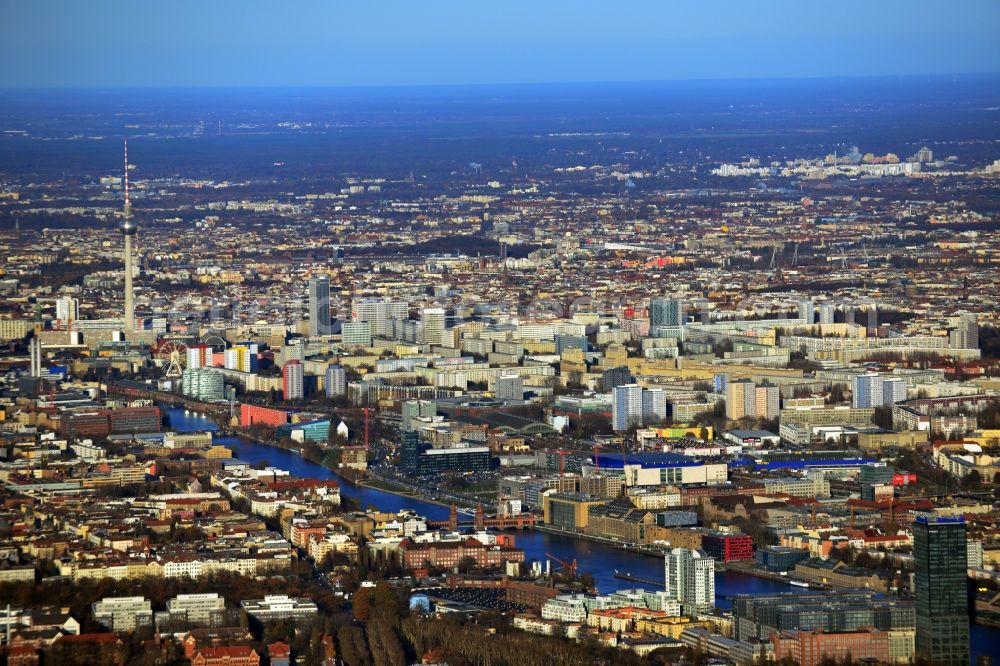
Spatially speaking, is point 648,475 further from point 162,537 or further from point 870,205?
point 870,205

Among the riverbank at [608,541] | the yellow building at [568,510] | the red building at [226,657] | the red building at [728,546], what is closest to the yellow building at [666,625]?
the red building at [226,657]

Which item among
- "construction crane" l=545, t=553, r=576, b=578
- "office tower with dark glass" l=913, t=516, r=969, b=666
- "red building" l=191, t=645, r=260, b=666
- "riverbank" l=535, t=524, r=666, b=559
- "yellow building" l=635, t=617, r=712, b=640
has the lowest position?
"riverbank" l=535, t=524, r=666, b=559

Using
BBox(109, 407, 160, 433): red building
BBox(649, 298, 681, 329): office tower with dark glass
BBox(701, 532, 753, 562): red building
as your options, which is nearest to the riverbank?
BBox(701, 532, 753, 562): red building

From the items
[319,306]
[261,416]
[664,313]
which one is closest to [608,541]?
[261,416]

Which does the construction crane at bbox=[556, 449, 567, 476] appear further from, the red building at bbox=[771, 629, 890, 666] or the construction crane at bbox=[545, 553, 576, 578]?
the red building at bbox=[771, 629, 890, 666]

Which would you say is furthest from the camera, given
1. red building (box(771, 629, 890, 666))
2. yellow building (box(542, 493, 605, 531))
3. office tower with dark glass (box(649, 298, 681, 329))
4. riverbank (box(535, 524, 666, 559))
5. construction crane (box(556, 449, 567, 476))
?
office tower with dark glass (box(649, 298, 681, 329))

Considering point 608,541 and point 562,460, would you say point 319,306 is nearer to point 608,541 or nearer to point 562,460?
point 562,460
